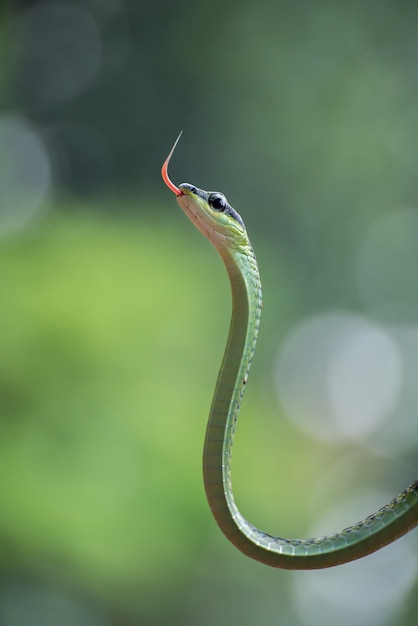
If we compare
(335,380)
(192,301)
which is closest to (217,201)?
(192,301)

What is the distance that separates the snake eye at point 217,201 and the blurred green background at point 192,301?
2364mm

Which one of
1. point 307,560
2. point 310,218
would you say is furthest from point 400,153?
point 307,560

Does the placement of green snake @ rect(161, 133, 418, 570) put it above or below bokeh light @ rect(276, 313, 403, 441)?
below

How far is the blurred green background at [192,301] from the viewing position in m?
3.17

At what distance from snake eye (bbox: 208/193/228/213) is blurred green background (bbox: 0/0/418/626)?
7.76ft

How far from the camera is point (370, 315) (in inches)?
213

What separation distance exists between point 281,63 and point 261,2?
85 cm

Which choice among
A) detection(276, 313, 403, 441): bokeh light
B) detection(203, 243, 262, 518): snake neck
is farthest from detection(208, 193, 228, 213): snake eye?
detection(276, 313, 403, 441): bokeh light

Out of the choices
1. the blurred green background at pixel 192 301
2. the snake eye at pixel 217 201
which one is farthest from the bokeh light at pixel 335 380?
the snake eye at pixel 217 201

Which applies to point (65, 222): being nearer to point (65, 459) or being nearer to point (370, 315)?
point (65, 459)

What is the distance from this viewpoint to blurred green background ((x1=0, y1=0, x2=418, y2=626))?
3.17 m

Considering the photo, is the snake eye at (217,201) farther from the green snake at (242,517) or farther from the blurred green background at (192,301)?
the blurred green background at (192,301)

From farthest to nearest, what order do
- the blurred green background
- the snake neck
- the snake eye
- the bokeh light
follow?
the bokeh light < the blurred green background < the snake eye < the snake neck

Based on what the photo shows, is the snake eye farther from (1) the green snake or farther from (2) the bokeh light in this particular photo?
(2) the bokeh light
